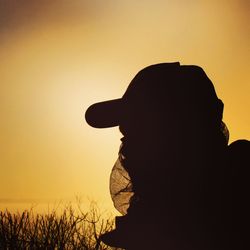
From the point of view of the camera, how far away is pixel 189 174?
1.79m

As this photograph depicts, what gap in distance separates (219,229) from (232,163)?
25cm

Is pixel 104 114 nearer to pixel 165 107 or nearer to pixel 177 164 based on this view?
pixel 165 107

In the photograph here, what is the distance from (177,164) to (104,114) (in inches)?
14.2

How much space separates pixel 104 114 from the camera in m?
1.92

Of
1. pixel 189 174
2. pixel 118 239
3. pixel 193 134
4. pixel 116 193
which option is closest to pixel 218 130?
pixel 193 134

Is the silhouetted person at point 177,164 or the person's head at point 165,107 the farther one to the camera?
the person's head at point 165,107

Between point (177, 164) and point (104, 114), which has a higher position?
point (104, 114)

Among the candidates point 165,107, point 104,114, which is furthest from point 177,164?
point 104,114

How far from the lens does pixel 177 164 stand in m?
1.83

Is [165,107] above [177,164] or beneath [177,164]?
above

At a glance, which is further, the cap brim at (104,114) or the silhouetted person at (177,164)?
the cap brim at (104,114)

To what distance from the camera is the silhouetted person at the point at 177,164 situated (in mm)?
1721

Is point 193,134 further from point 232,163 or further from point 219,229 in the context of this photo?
point 219,229

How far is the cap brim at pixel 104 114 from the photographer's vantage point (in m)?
1.91
